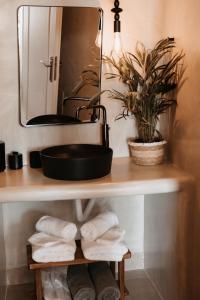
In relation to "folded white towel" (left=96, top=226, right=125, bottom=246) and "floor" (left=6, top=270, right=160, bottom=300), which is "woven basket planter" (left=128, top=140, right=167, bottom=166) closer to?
"folded white towel" (left=96, top=226, right=125, bottom=246)

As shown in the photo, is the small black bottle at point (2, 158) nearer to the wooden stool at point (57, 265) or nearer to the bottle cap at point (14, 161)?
the bottle cap at point (14, 161)

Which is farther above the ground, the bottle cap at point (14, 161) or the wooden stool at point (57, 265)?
the bottle cap at point (14, 161)

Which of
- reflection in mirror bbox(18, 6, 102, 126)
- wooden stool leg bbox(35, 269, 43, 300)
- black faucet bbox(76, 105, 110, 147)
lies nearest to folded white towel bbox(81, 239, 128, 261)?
wooden stool leg bbox(35, 269, 43, 300)

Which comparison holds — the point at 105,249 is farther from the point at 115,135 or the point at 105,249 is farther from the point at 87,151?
the point at 115,135

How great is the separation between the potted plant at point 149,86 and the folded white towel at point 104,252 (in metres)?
0.48

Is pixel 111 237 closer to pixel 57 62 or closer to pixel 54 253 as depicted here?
pixel 54 253

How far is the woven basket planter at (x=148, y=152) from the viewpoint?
6.93 feet

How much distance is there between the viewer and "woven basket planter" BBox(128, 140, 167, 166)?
2.11 metres

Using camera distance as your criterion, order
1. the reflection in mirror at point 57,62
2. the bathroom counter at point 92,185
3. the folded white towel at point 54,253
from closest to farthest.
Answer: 1. the bathroom counter at point 92,185
2. the folded white towel at point 54,253
3. the reflection in mirror at point 57,62

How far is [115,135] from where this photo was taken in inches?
90.8

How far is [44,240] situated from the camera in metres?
2.01

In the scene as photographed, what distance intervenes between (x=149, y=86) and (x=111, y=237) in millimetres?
804

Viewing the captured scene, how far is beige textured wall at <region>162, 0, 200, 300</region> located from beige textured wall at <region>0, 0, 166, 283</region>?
7.2 inches

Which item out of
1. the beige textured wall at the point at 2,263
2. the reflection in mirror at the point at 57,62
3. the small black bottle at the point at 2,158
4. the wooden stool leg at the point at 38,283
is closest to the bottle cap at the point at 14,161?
the small black bottle at the point at 2,158
